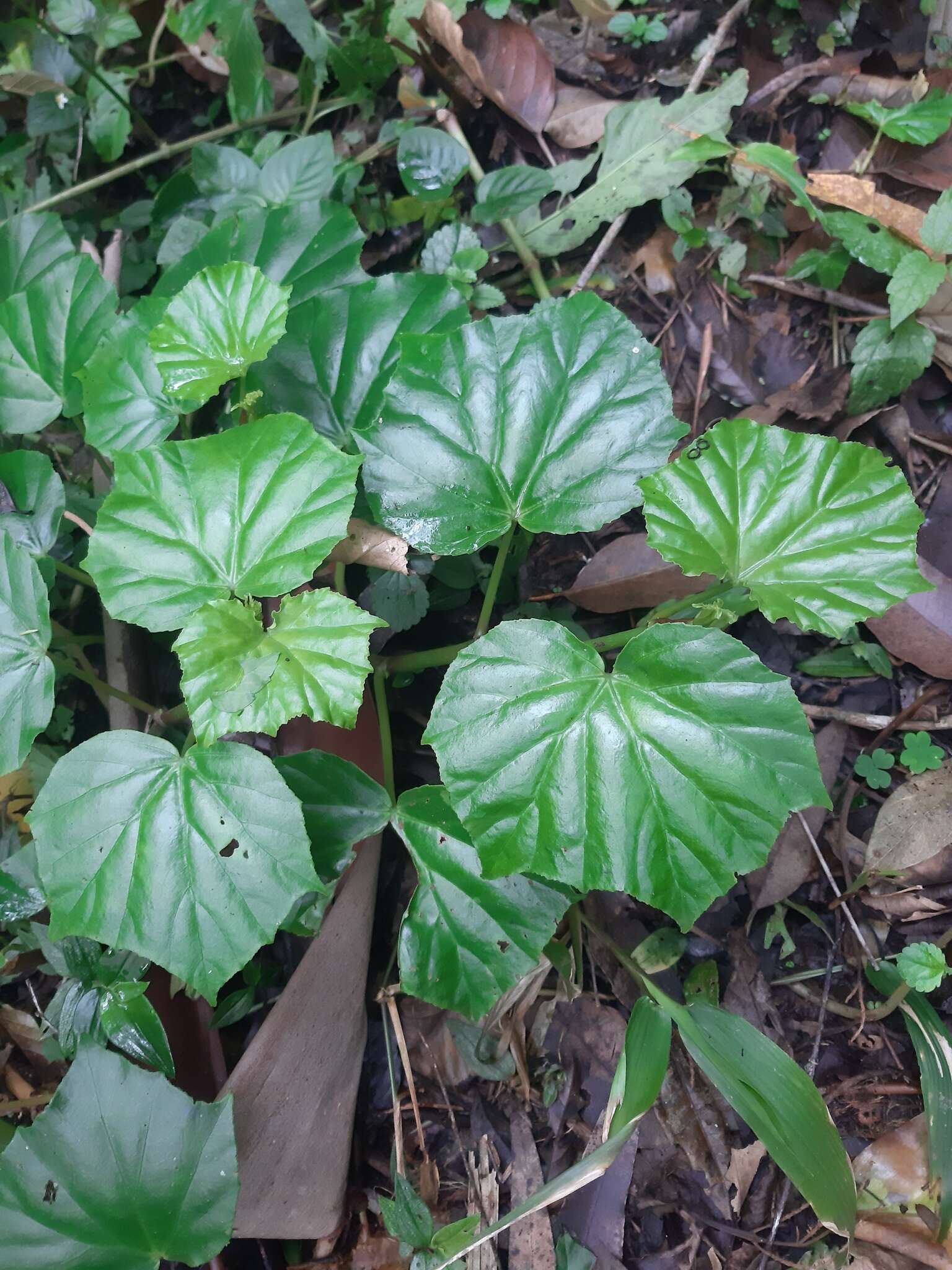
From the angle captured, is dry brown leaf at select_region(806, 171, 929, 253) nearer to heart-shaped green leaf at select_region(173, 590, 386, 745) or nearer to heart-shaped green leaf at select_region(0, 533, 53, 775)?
heart-shaped green leaf at select_region(173, 590, 386, 745)

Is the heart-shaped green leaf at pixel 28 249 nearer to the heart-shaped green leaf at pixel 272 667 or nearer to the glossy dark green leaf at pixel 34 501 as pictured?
the glossy dark green leaf at pixel 34 501

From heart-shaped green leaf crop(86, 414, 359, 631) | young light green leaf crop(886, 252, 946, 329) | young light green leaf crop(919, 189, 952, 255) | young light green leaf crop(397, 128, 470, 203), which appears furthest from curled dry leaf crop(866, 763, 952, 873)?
young light green leaf crop(397, 128, 470, 203)

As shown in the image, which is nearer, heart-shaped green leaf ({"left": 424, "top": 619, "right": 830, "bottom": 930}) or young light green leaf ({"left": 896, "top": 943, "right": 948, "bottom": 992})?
heart-shaped green leaf ({"left": 424, "top": 619, "right": 830, "bottom": 930})

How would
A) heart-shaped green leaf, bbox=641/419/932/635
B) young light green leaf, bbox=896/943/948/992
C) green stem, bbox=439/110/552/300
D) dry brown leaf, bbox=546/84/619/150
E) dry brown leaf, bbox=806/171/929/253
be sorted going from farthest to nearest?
dry brown leaf, bbox=546/84/619/150
green stem, bbox=439/110/552/300
dry brown leaf, bbox=806/171/929/253
young light green leaf, bbox=896/943/948/992
heart-shaped green leaf, bbox=641/419/932/635

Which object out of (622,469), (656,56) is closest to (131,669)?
(622,469)

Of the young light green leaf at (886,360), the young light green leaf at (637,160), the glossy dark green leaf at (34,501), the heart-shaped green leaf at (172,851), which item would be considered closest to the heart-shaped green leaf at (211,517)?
the heart-shaped green leaf at (172,851)

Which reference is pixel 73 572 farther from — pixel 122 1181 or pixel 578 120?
pixel 578 120

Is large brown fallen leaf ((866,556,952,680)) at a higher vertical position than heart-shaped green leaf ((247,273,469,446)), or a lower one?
lower
